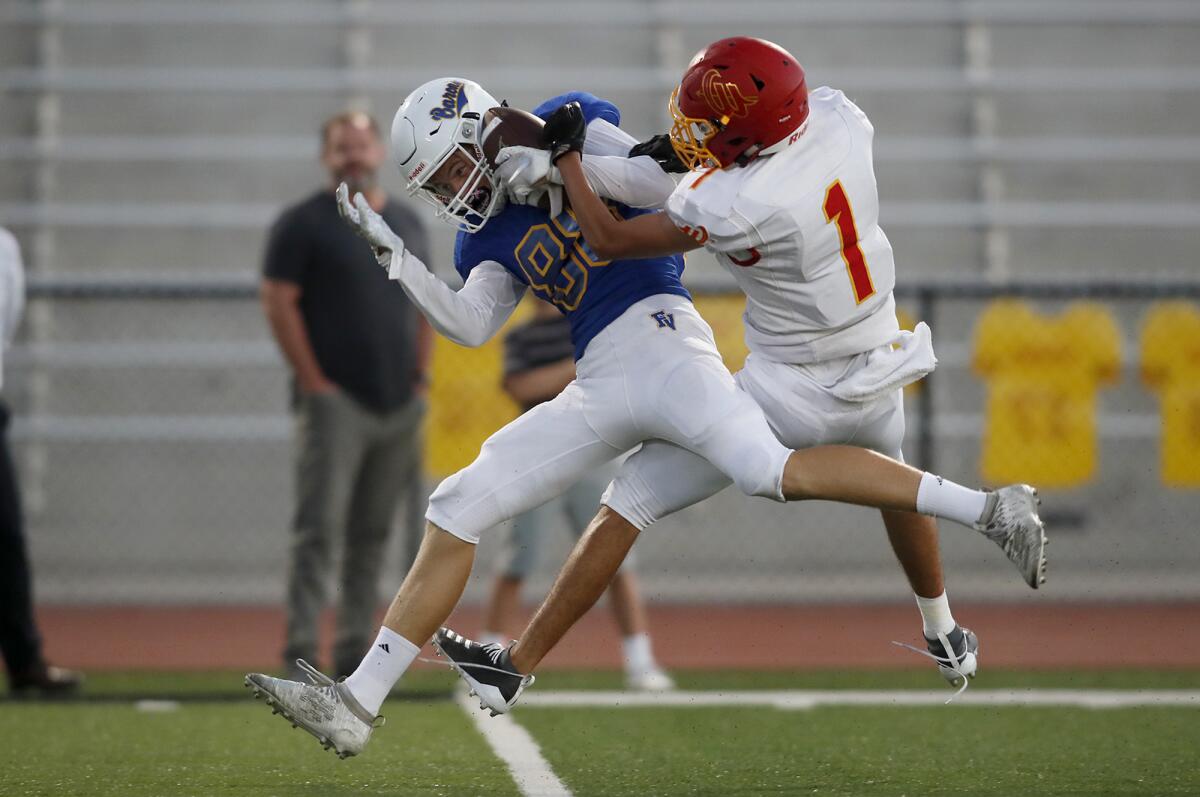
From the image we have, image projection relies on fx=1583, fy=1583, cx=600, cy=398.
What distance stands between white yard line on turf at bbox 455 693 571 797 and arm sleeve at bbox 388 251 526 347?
39.9 inches

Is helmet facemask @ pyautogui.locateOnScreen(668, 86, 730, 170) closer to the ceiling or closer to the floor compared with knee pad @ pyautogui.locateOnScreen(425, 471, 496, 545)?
closer to the ceiling

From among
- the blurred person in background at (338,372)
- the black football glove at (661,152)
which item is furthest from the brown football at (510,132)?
the blurred person in background at (338,372)

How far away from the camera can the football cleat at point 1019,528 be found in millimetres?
3334

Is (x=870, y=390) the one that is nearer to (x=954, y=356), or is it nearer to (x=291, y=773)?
(x=291, y=773)

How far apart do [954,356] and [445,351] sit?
3039mm

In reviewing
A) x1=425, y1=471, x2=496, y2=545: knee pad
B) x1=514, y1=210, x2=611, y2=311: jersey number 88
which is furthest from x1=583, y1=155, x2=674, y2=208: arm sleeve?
x1=425, y1=471, x2=496, y2=545: knee pad

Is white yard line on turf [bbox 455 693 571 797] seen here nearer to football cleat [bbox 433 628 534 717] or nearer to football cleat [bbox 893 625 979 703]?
football cleat [bbox 433 628 534 717]

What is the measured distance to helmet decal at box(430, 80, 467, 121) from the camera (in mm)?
3516

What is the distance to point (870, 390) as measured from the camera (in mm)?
3508

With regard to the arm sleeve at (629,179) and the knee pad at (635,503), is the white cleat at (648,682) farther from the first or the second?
the arm sleeve at (629,179)

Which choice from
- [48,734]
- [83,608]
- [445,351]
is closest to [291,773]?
[48,734]

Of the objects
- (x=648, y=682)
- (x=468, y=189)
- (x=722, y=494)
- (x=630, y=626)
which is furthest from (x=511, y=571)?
(x=722, y=494)

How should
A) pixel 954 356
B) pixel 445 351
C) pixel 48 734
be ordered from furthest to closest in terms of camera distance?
pixel 954 356, pixel 445 351, pixel 48 734

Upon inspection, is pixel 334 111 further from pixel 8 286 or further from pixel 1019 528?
pixel 1019 528
